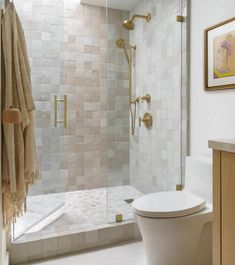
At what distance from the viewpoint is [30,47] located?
2465 millimetres

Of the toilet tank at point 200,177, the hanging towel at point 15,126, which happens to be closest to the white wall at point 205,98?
the toilet tank at point 200,177

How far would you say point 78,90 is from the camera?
3.47m

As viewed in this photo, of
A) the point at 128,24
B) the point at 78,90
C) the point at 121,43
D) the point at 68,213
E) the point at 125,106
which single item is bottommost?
the point at 68,213

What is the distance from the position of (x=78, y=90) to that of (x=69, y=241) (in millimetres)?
1863

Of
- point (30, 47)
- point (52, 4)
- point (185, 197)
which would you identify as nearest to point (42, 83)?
point (30, 47)

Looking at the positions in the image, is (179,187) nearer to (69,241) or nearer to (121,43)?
(69,241)

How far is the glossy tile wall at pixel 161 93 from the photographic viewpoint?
2.61 metres

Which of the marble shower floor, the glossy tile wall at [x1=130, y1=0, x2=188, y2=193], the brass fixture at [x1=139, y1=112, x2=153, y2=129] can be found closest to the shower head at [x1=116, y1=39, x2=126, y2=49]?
the glossy tile wall at [x1=130, y1=0, x2=188, y2=193]

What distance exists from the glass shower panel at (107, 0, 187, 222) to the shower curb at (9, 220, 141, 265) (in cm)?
15

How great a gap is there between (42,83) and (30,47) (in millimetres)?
328

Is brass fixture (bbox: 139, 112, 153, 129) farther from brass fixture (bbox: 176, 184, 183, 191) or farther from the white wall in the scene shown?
brass fixture (bbox: 176, 184, 183, 191)

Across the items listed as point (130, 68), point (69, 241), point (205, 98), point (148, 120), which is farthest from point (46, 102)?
point (205, 98)

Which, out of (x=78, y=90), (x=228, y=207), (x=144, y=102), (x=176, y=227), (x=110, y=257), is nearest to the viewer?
(x=228, y=207)

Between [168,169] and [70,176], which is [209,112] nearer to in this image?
[168,169]
